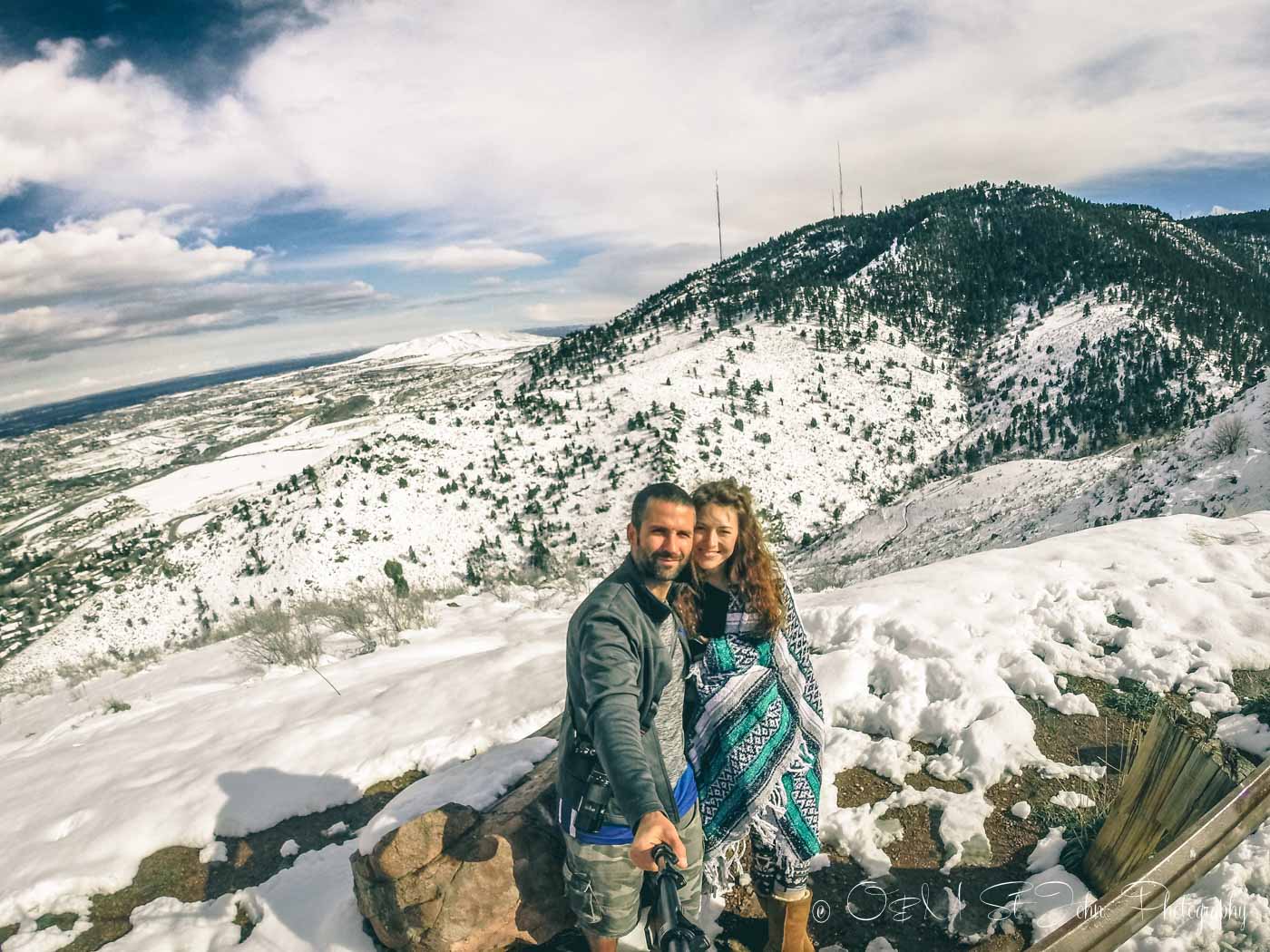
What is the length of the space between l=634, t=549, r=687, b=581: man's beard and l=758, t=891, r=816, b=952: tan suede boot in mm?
2188

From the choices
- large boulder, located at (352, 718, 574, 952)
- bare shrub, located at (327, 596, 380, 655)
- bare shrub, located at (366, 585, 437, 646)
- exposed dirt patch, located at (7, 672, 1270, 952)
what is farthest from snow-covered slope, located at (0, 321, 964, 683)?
large boulder, located at (352, 718, 574, 952)

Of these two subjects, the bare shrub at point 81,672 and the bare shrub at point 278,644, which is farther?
the bare shrub at point 81,672

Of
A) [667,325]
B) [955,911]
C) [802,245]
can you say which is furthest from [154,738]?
[802,245]

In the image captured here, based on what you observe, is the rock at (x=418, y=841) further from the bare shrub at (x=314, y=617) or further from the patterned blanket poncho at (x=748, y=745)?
the bare shrub at (x=314, y=617)

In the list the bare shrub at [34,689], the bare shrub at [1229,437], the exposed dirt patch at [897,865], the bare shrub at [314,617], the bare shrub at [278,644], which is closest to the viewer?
the exposed dirt patch at [897,865]

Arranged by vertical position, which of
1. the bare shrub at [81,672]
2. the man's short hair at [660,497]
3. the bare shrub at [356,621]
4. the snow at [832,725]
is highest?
the man's short hair at [660,497]

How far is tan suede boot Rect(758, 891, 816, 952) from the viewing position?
3.31 meters

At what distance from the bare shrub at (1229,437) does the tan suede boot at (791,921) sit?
67.0 ft

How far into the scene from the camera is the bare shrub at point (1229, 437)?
1594 cm

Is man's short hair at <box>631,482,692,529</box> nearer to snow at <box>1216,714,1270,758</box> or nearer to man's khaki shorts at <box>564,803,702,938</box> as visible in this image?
man's khaki shorts at <box>564,803,702,938</box>

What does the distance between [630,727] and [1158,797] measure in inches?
119

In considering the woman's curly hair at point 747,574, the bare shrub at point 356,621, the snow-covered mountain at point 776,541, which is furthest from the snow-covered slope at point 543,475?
the woman's curly hair at point 747,574

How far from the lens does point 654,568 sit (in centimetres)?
274

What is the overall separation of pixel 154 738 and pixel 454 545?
34.1 metres
